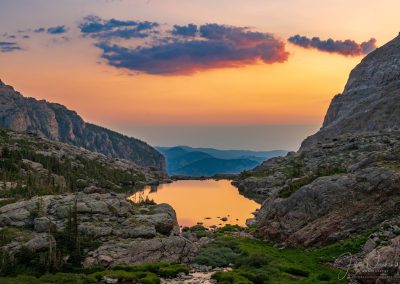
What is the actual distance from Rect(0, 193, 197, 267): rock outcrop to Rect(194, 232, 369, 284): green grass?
14.4 ft

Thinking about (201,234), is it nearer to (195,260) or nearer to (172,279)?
(195,260)

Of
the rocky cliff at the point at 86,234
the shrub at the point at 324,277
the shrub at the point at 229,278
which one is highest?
the rocky cliff at the point at 86,234

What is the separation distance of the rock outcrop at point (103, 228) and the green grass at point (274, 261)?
4.40 meters

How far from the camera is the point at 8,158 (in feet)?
505

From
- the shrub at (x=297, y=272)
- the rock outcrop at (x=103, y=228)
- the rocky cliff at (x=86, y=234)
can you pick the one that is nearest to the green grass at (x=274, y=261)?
the shrub at (x=297, y=272)

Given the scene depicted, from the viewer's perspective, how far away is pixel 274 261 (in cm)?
4488

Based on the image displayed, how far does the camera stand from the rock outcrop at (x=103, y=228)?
44.9 m

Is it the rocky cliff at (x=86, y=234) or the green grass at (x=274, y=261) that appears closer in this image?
the green grass at (x=274, y=261)

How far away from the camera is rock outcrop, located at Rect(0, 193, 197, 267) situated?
44938 mm

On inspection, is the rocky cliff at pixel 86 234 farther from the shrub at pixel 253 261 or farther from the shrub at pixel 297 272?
the shrub at pixel 297 272

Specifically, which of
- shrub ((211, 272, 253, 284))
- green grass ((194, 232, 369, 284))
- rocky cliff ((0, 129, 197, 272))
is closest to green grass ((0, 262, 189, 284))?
rocky cliff ((0, 129, 197, 272))

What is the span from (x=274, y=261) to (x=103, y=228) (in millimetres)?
21344

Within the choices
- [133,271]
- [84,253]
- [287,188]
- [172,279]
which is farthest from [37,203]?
[287,188]

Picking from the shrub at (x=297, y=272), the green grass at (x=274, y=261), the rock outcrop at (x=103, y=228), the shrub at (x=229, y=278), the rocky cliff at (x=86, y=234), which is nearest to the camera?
the shrub at (x=229, y=278)
